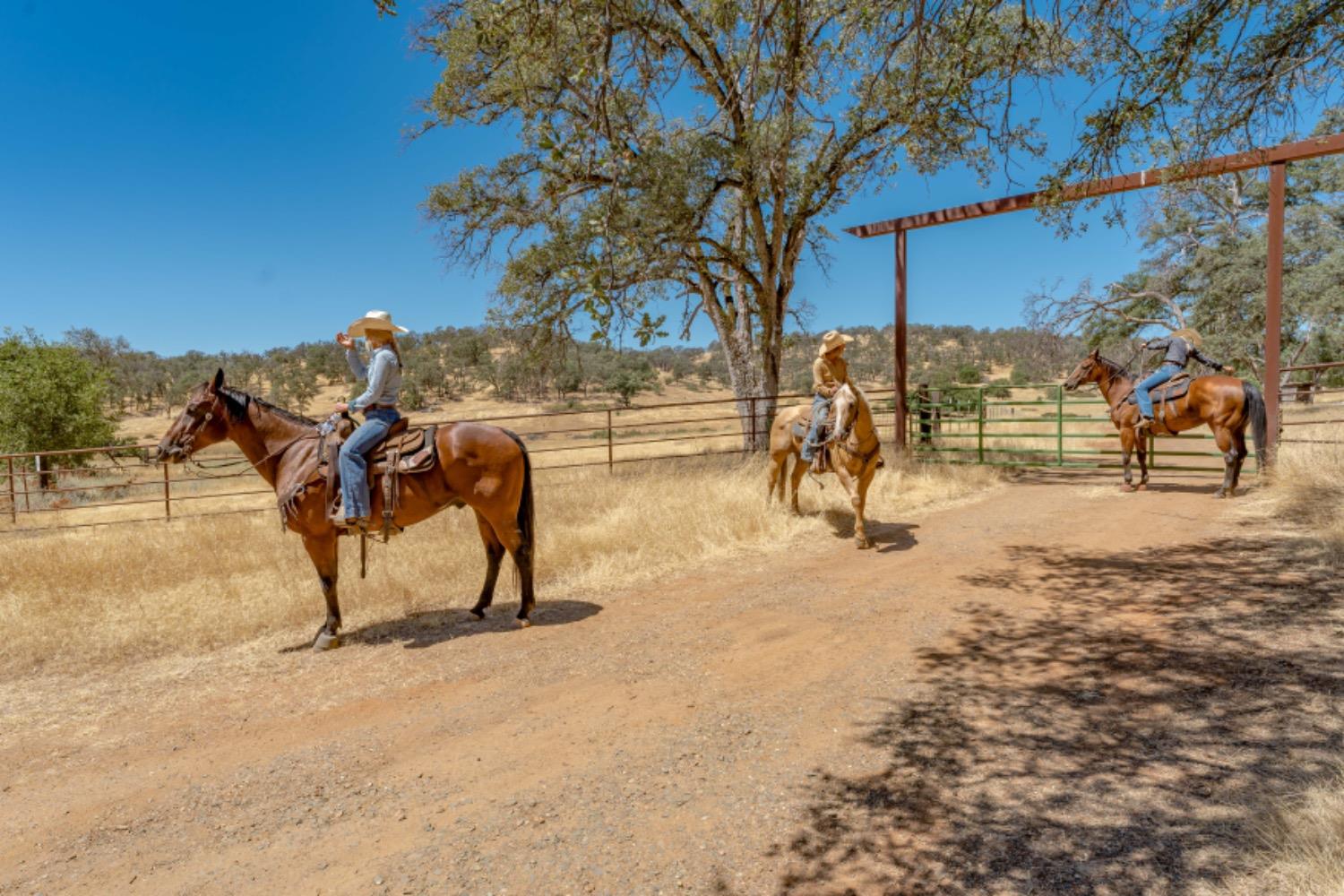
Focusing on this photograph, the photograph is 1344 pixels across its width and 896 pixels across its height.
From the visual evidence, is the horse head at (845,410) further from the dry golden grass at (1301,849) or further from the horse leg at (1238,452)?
the horse leg at (1238,452)

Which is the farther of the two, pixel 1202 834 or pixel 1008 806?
pixel 1008 806

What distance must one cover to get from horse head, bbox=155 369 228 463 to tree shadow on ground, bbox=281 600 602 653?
1.84 metres

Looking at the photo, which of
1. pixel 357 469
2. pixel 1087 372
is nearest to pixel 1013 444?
pixel 1087 372

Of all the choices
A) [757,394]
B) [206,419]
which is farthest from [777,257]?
[206,419]

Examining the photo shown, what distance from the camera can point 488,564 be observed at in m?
6.31

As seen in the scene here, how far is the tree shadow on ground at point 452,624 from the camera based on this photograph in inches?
224

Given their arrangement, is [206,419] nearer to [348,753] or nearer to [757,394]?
[348,753]

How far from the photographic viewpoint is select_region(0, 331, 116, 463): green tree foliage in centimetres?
2184

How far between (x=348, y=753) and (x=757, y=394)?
1184 centimetres

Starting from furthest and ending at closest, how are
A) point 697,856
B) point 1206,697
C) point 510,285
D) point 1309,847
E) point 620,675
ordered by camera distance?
point 510,285
point 620,675
point 1206,697
point 697,856
point 1309,847

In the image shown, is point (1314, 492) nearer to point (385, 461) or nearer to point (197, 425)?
point (385, 461)

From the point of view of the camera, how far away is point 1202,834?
262cm

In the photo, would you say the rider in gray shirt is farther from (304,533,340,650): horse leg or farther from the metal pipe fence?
(304,533,340,650): horse leg

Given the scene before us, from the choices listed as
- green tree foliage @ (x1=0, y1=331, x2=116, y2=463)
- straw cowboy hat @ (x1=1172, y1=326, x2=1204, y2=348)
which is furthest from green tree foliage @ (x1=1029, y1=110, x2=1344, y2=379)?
green tree foliage @ (x1=0, y1=331, x2=116, y2=463)
